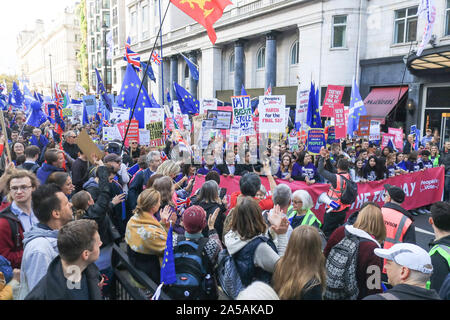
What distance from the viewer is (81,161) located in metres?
5.90

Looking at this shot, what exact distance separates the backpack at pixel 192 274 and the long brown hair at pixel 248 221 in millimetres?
332

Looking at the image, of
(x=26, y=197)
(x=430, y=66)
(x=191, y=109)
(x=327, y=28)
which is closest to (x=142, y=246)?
(x=26, y=197)

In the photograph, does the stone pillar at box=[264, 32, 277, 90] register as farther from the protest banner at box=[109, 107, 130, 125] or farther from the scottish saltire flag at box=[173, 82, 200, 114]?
the protest banner at box=[109, 107, 130, 125]

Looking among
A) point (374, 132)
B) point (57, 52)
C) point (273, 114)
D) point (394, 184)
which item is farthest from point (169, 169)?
point (57, 52)

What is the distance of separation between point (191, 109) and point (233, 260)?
1109 cm

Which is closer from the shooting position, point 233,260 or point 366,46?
point 233,260

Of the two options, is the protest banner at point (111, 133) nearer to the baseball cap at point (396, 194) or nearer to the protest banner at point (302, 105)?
the protest banner at point (302, 105)

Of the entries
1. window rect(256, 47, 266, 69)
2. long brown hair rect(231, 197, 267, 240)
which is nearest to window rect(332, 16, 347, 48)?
window rect(256, 47, 266, 69)

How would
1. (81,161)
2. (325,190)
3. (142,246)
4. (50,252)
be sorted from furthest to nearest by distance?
(325,190), (81,161), (142,246), (50,252)

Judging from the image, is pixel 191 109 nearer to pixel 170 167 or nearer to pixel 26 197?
pixel 170 167

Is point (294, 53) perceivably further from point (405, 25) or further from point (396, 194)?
point (396, 194)

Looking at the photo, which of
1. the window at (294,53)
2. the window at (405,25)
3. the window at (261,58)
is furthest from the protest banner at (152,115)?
the window at (261,58)

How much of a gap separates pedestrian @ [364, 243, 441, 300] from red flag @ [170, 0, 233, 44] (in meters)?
5.63

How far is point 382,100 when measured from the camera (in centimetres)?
1941
